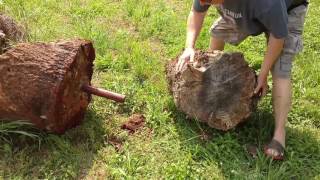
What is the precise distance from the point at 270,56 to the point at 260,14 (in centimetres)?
36

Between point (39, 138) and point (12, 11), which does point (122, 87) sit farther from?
point (12, 11)

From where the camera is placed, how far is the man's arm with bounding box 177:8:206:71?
3.71 metres

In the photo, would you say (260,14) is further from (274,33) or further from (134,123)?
(134,123)

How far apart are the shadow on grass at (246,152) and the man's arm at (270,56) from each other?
385mm

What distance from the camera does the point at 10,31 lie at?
440 cm

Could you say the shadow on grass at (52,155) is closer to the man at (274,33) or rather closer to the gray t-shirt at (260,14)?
A: the man at (274,33)

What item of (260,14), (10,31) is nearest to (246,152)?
(260,14)

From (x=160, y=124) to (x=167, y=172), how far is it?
0.56 m

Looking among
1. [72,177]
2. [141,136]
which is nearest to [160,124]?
[141,136]

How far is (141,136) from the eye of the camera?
382 cm

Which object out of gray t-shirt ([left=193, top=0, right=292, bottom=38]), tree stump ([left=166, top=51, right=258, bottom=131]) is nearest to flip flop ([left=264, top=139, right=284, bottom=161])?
tree stump ([left=166, top=51, right=258, bottom=131])

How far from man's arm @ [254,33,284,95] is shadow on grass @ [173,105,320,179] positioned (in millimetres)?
385

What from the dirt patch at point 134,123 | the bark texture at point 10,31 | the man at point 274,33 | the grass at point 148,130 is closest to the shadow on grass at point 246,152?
the grass at point 148,130

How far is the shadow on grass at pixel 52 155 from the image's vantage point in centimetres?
341
